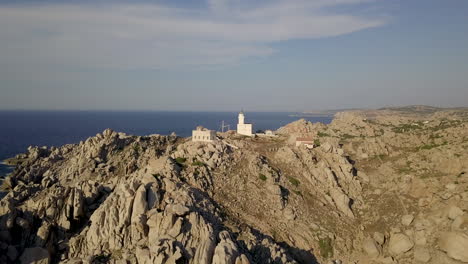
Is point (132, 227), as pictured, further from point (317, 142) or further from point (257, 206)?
point (317, 142)

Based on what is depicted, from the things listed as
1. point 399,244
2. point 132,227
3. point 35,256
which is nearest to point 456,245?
point 399,244

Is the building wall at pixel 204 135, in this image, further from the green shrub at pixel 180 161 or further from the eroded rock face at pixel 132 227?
the eroded rock face at pixel 132 227

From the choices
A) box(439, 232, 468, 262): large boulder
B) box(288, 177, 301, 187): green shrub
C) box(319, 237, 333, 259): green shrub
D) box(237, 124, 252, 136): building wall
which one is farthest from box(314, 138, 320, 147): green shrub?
box(439, 232, 468, 262): large boulder

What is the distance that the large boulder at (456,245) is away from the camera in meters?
39.8

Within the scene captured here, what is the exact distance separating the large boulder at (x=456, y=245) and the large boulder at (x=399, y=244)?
348cm

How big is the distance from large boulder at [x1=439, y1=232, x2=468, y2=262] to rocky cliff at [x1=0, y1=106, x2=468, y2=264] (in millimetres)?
116

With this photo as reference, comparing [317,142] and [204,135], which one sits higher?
[204,135]

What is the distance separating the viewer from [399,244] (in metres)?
45.0

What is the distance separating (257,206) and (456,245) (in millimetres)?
22617

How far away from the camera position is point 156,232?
36.8 metres

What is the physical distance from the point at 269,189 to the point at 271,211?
389cm

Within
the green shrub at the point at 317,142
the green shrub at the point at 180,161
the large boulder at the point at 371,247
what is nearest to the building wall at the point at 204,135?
the green shrub at the point at 180,161

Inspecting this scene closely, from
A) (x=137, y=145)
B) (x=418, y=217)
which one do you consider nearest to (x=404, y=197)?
(x=418, y=217)

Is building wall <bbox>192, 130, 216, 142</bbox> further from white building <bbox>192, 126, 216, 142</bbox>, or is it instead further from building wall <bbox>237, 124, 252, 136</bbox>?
building wall <bbox>237, 124, 252, 136</bbox>
